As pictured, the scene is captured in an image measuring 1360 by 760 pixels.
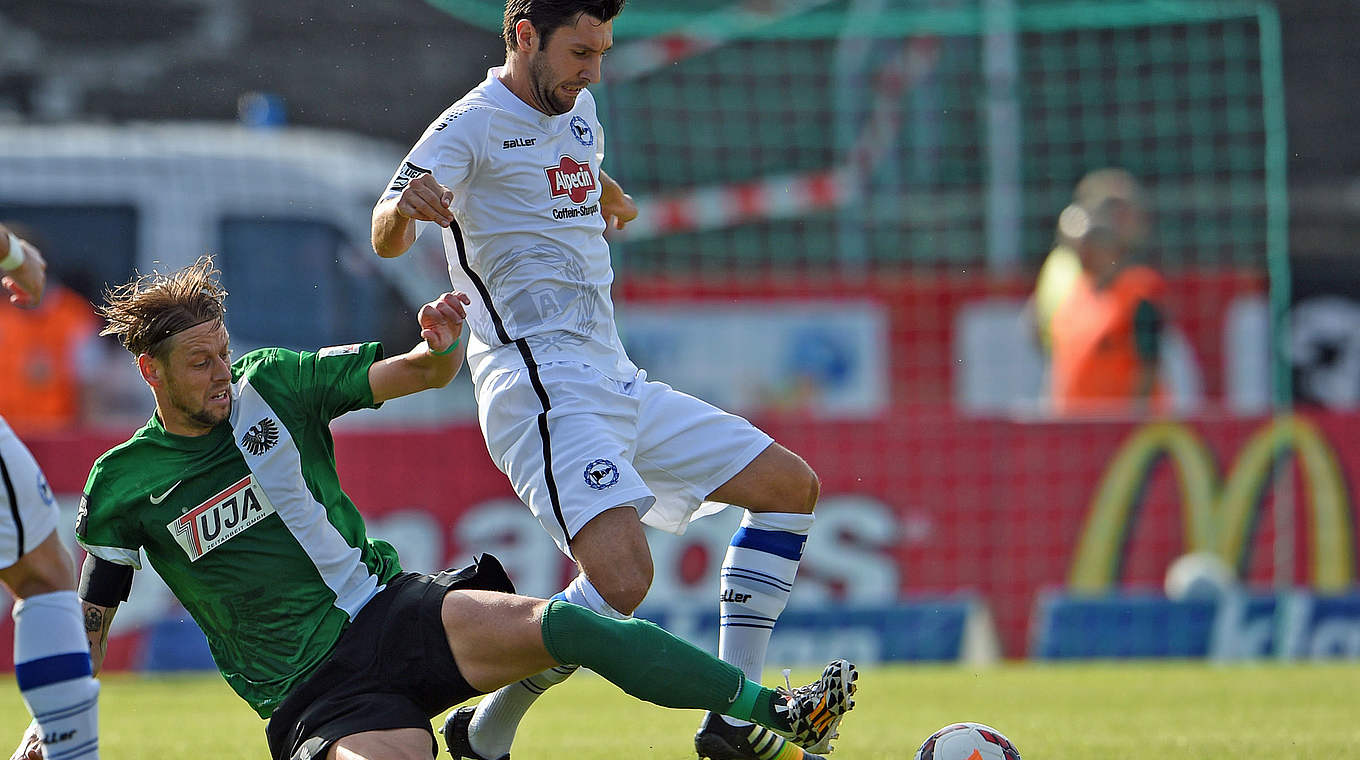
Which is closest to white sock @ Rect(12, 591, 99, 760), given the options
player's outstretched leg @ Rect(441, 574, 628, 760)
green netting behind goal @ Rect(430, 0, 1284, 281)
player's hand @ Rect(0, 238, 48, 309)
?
player's hand @ Rect(0, 238, 48, 309)

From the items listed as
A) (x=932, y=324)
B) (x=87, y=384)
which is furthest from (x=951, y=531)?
(x=87, y=384)

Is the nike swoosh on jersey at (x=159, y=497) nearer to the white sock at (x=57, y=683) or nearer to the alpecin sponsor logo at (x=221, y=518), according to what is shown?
the alpecin sponsor logo at (x=221, y=518)

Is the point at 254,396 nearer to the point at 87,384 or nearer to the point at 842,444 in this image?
the point at 842,444

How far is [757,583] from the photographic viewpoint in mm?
5547

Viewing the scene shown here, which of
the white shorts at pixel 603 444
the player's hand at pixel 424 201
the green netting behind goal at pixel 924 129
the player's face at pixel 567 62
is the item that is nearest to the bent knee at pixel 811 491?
the white shorts at pixel 603 444

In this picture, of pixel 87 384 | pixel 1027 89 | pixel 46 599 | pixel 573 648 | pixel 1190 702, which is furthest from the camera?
pixel 1027 89

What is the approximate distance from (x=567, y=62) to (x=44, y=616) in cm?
214

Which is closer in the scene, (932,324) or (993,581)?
(993,581)

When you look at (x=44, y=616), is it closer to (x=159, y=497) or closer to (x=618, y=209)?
(x=159, y=497)

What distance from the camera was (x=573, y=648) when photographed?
4.59m

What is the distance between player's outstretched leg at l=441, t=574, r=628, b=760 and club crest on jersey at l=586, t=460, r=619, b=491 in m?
0.26

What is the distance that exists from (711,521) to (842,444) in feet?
2.81

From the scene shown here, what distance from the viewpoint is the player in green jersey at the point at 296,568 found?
4.66m

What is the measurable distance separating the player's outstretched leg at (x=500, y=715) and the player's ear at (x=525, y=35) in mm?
1534
